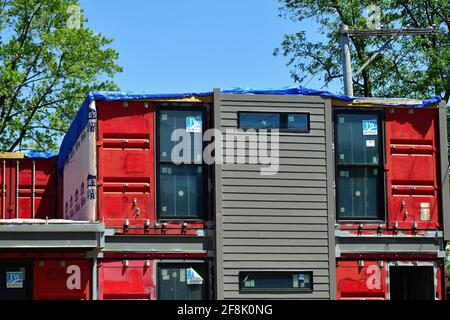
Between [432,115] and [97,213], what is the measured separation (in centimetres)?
565

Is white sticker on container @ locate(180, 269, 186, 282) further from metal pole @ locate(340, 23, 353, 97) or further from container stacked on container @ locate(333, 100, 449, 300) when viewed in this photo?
metal pole @ locate(340, 23, 353, 97)

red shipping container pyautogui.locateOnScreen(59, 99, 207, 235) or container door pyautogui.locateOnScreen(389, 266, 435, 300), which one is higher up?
red shipping container pyautogui.locateOnScreen(59, 99, 207, 235)

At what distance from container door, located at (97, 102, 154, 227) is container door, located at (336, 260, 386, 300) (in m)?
3.05

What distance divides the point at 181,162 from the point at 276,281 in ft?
7.58

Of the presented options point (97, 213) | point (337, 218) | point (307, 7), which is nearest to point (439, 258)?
point (337, 218)

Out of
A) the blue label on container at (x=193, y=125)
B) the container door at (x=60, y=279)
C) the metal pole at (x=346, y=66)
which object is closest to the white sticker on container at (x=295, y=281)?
the blue label on container at (x=193, y=125)

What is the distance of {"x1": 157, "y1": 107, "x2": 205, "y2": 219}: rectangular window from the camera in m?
14.4

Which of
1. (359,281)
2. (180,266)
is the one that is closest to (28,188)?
(180,266)

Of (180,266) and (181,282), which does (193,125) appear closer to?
(180,266)

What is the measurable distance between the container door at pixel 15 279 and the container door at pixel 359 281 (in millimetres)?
4664

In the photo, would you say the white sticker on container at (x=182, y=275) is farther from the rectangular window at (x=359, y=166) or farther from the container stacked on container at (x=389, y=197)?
the rectangular window at (x=359, y=166)

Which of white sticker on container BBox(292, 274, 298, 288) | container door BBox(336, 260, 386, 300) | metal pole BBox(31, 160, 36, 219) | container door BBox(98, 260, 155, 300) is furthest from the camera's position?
metal pole BBox(31, 160, 36, 219)

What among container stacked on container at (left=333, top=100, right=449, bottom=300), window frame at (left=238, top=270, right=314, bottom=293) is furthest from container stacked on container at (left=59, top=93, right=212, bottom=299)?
container stacked on container at (left=333, top=100, right=449, bottom=300)

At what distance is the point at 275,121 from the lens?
14711 millimetres
